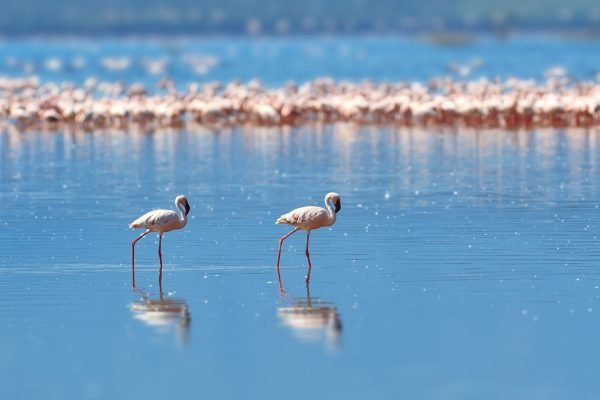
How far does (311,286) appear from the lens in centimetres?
1221

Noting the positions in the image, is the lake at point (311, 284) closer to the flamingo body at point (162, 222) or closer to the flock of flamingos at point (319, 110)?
the flamingo body at point (162, 222)

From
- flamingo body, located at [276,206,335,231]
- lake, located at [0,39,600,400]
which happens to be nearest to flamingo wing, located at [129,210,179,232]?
lake, located at [0,39,600,400]

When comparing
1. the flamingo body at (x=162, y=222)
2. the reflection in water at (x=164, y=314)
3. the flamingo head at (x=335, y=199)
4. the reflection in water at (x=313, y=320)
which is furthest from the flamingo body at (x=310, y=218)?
the reflection in water at (x=164, y=314)

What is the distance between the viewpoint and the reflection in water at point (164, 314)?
10.6 m

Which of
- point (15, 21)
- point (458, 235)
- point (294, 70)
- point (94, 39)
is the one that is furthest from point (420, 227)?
point (15, 21)

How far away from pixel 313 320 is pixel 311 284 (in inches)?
57.8

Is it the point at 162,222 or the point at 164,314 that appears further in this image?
the point at 162,222

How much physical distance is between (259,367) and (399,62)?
7704cm

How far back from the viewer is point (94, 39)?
184m

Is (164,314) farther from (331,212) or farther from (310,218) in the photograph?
(331,212)

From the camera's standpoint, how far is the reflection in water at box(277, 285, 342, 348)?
10.3m

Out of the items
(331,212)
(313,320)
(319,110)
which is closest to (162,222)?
(331,212)

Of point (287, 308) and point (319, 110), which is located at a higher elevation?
point (319, 110)

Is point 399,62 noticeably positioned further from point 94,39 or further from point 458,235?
point 94,39
